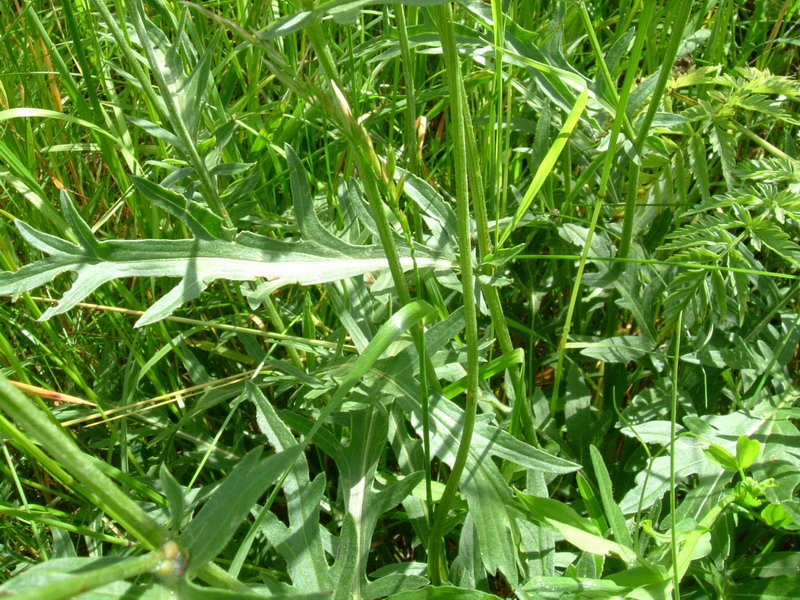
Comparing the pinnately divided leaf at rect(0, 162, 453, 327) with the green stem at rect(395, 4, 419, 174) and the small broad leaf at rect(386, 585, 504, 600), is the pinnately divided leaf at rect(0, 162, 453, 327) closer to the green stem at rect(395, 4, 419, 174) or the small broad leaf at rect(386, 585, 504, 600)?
the green stem at rect(395, 4, 419, 174)

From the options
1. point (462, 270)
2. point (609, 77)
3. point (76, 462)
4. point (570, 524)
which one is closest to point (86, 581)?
point (76, 462)

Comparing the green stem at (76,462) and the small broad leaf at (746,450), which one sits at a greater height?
the green stem at (76,462)

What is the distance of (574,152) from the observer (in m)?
1.76

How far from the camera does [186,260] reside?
3.82 ft

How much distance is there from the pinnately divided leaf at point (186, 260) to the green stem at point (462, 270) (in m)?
0.23

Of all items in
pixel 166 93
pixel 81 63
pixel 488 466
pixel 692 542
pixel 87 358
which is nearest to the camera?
pixel 692 542

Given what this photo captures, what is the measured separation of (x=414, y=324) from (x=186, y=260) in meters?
0.37

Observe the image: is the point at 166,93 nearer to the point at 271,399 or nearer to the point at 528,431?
the point at 271,399

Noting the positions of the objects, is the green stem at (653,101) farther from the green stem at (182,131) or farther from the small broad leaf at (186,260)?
the green stem at (182,131)

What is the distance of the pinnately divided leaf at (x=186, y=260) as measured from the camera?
1094 mm

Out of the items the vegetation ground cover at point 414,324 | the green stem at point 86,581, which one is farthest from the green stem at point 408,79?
the green stem at point 86,581

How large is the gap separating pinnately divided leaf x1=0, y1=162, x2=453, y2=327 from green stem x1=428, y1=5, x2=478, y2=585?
23 centimetres

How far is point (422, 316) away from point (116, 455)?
3.31 ft

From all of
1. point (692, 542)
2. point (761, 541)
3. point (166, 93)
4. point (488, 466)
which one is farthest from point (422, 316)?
point (761, 541)
